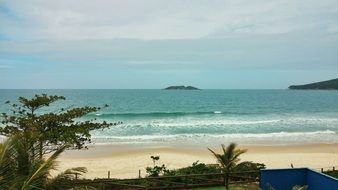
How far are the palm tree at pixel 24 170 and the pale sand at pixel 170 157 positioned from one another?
18.2 m

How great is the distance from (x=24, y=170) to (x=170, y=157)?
2532cm

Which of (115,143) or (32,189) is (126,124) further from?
(32,189)

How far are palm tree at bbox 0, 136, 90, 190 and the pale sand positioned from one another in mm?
18157

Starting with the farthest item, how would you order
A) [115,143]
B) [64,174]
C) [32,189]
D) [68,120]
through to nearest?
[115,143] → [68,120] → [64,174] → [32,189]

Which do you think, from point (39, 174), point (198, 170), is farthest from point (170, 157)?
point (39, 174)

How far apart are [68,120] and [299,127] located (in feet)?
132

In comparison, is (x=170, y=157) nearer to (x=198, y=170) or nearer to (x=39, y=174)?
(x=198, y=170)

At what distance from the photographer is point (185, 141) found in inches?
1660

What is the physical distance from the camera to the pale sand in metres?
29.0

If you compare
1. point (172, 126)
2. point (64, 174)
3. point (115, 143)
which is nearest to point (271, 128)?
point (172, 126)

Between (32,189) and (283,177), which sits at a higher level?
(32,189)

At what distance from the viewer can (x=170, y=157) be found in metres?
32.7

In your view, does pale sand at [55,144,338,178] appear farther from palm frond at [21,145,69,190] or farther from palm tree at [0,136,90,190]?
palm frond at [21,145,69,190]

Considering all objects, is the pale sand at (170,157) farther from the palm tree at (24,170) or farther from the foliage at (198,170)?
the palm tree at (24,170)
